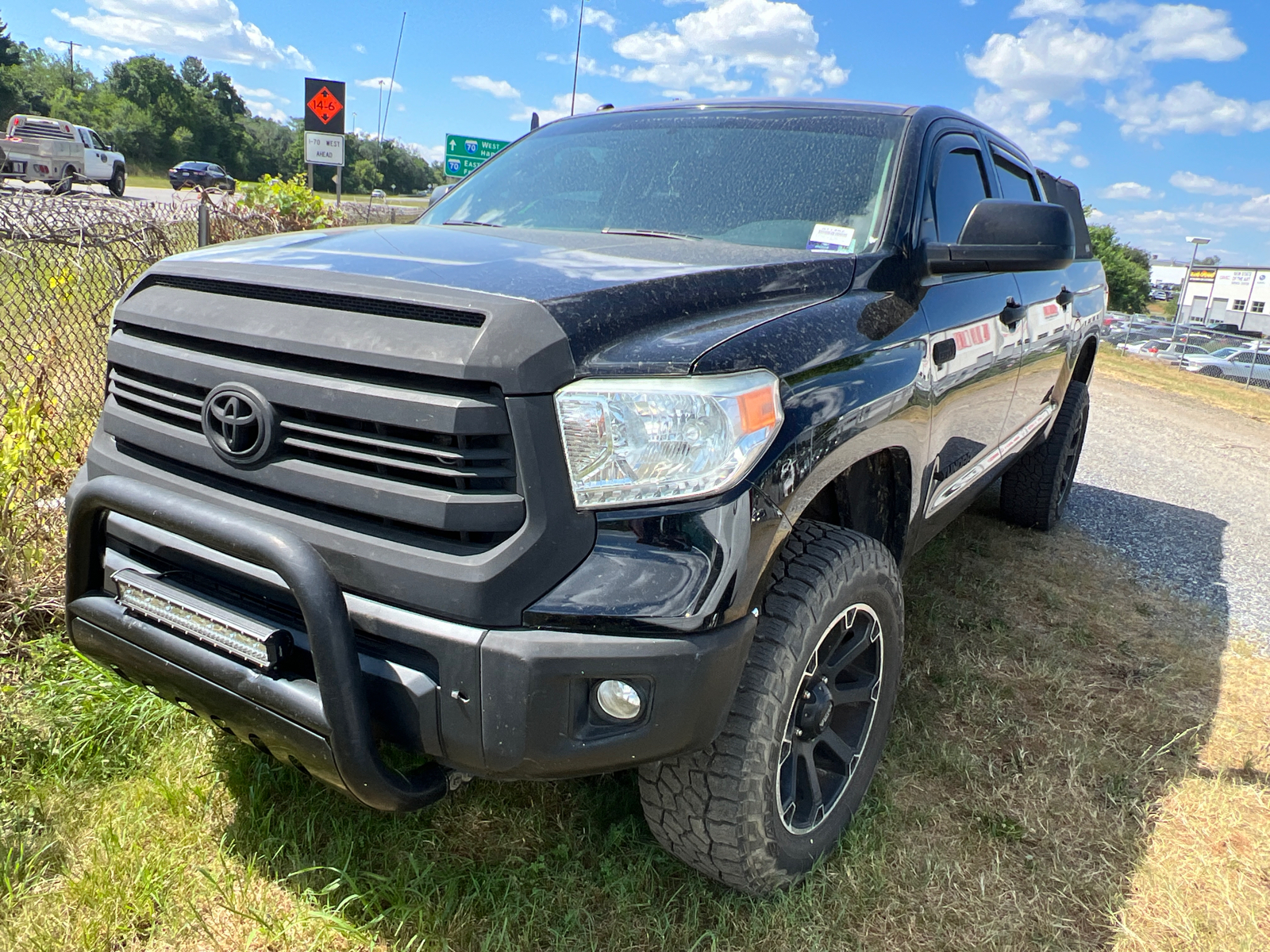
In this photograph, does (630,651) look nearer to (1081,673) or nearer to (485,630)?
(485,630)

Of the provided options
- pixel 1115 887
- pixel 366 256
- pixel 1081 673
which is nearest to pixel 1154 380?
pixel 1081 673

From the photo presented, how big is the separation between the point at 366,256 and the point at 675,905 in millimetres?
1664

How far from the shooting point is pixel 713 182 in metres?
→ 2.75

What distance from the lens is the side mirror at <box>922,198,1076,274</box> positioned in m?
2.51

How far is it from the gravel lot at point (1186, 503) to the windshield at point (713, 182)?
114 inches

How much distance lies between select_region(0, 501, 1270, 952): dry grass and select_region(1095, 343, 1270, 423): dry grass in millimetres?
11159

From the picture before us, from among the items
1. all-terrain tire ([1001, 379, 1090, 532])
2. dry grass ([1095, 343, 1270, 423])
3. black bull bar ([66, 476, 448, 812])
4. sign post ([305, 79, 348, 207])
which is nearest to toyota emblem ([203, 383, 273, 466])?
black bull bar ([66, 476, 448, 812])

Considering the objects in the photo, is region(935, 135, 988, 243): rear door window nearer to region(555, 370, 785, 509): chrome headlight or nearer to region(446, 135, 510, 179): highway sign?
region(555, 370, 785, 509): chrome headlight

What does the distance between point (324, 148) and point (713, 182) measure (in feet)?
24.6

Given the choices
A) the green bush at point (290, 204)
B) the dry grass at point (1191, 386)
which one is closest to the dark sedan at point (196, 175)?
the green bush at point (290, 204)

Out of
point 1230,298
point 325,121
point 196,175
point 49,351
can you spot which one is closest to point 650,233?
point 49,351

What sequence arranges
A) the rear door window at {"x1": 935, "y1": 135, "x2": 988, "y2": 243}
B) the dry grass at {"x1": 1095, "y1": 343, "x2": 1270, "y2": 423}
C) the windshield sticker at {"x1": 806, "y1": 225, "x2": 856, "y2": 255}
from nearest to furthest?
1. the windshield sticker at {"x1": 806, "y1": 225, "x2": 856, "y2": 255}
2. the rear door window at {"x1": 935, "y1": 135, "x2": 988, "y2": 243}
3. the dry grass at {"x1": 1095, "y1": 343, "x2": 1270, "y2": 423}

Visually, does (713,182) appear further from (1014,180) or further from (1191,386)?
(1191,386)

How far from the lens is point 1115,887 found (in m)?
2.31
